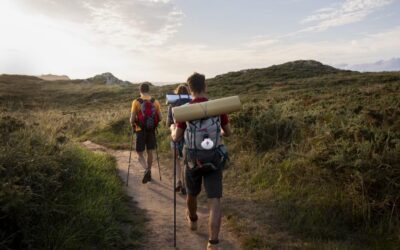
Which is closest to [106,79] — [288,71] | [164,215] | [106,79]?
[106,79]

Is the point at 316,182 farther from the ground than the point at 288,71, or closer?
closer

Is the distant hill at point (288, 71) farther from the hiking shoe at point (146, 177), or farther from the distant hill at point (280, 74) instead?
the hiking shoe at point (146, 177)

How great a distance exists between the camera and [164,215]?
259 inches

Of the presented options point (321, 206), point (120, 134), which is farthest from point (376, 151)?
point (120, 134)

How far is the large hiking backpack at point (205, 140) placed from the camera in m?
4.74

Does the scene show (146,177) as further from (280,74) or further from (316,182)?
(280,74)

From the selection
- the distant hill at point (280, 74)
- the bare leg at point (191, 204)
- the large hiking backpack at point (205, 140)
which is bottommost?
the bare leg at point (191, 204)

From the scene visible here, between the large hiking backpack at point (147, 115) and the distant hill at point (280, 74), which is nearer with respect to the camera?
the large hiking backpack at point (147, 115)

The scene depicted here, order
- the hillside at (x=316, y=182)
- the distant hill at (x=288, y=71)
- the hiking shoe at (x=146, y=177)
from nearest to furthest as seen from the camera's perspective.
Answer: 1. the hillside at (x=316, y=182)
2. the hiking shoe at (x=146, y=177)
3. the distant hill at (x=288, y=71)

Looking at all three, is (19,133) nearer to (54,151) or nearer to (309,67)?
(54,151)

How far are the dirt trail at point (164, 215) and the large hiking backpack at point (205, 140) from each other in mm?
1374

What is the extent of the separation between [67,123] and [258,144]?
14.5 meters

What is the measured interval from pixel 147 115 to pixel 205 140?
4.04 m

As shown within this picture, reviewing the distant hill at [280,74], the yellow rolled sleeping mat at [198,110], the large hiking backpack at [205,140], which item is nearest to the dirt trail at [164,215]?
the large hiking backpack at [205,140]
